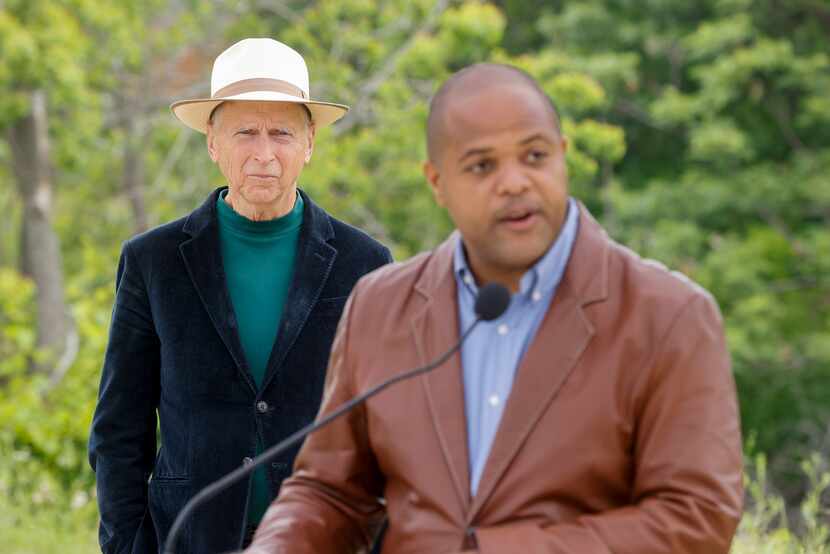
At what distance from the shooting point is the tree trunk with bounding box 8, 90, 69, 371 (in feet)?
55.2

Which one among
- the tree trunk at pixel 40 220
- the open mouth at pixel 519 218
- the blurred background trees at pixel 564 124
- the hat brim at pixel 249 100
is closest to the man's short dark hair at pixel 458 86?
the open mouth at pixel 519 218

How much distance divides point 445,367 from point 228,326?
1523 millimetres

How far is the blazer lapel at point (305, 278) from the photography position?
3768mm

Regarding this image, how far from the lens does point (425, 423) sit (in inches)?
91.9

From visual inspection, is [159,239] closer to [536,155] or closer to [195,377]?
[195,377]

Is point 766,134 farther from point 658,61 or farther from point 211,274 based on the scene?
point 211,274

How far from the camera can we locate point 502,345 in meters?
2.34

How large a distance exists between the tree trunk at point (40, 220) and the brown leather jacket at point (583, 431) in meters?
14.7

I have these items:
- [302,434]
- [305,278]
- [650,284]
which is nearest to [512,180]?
[650,284]

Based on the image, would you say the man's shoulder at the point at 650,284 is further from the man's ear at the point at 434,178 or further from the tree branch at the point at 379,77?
the tree branch at the point at 379,77

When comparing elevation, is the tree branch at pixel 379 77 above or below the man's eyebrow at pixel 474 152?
above

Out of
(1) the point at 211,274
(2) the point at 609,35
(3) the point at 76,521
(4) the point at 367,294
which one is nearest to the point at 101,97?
(2) the point at 609,35

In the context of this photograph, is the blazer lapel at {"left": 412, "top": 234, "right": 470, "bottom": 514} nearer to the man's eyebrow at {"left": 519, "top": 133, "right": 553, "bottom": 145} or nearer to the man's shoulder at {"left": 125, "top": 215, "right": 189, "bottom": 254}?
the man's eyebrow at {"left": 519, "top": 133, "right": 553, "bottom": 145}

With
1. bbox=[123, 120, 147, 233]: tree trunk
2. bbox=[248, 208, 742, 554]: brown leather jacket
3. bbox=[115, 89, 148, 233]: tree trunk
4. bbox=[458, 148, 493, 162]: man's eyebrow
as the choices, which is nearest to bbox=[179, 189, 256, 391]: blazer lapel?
bbox=[248, 208, 742, 554]: brown leather jacket
